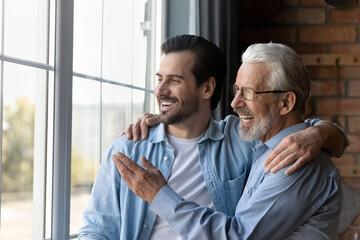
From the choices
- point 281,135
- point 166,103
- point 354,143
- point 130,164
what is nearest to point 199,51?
point 166,103

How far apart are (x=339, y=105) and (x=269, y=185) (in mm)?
2206

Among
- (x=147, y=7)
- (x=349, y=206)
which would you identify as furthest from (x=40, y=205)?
(x=349, y=206)

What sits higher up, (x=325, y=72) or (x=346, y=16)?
(x=346, y=16)

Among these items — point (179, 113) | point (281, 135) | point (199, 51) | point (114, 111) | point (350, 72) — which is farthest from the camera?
point (350, 72)

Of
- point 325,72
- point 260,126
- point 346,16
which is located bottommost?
point 260,126

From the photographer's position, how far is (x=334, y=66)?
359 centimetres

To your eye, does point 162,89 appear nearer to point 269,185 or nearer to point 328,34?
point 269,185

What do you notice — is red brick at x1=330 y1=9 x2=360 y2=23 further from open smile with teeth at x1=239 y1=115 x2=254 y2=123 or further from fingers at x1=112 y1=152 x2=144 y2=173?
fingers at x1=112 y1=152 x2=144 y2=173

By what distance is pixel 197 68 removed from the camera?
2.12 m

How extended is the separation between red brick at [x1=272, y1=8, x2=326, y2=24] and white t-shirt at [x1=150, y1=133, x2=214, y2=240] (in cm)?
188

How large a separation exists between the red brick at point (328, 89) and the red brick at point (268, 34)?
359 millimetres

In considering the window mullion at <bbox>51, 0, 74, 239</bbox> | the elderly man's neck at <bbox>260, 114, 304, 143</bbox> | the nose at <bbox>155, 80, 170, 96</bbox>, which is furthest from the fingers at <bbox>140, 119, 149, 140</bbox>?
the elderly man's neck at <bbox>260, 114, 304, 143</bbox>

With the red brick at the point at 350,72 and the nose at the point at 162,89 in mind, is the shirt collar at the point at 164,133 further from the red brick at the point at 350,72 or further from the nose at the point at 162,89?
the red brick at the point at 350,72

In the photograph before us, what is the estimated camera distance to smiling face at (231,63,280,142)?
5.77ft
